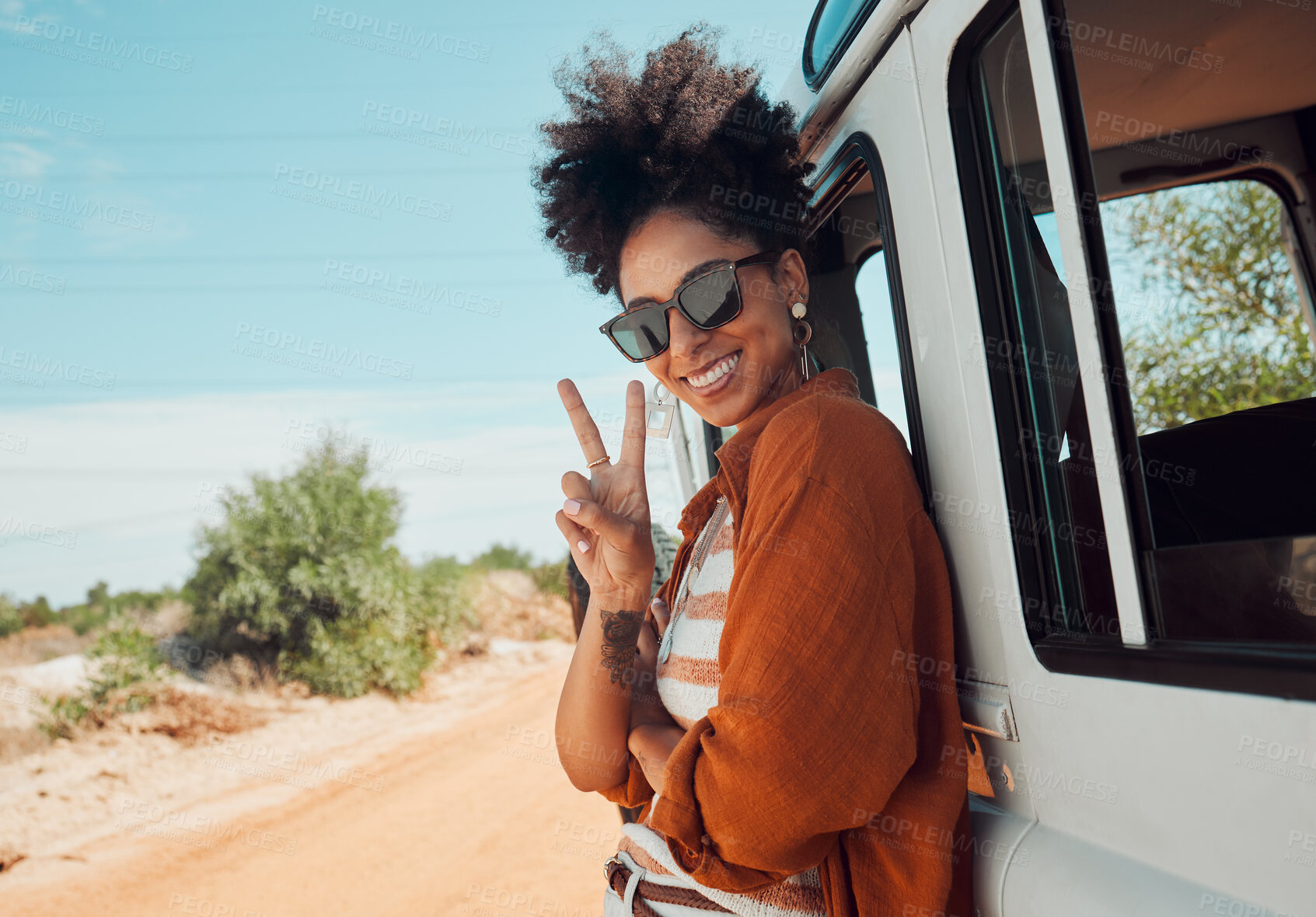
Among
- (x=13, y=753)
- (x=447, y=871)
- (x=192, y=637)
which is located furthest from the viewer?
(x=192, y=637)

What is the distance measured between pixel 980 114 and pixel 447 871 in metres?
6.45

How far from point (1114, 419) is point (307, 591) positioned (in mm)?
14905

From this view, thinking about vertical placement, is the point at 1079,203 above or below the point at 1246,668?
above

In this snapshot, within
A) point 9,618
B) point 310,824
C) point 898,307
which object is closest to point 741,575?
point 898,307

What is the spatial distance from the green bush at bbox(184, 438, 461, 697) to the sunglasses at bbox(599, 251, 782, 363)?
13.4 m

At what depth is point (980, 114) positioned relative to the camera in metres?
1.39

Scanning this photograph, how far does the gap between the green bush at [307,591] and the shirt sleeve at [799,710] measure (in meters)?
13.8

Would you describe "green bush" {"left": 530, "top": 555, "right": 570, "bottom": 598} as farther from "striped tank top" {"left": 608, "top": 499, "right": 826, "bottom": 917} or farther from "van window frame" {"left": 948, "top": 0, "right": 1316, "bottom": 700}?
"van window frame" {"left": 948, "top": 0, "right": 1316, "bottom": 700}

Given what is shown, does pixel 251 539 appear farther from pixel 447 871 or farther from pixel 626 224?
pixel 626 224

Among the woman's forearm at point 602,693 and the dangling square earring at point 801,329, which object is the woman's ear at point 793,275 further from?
the woman's forearm at point 602,693

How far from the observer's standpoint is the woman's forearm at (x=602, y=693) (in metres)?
1.88

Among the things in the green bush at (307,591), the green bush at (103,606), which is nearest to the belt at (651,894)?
the green bush at (307,591)

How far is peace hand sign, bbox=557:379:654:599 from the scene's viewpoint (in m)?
1.83

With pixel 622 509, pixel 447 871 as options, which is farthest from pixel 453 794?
pixel 622 509
